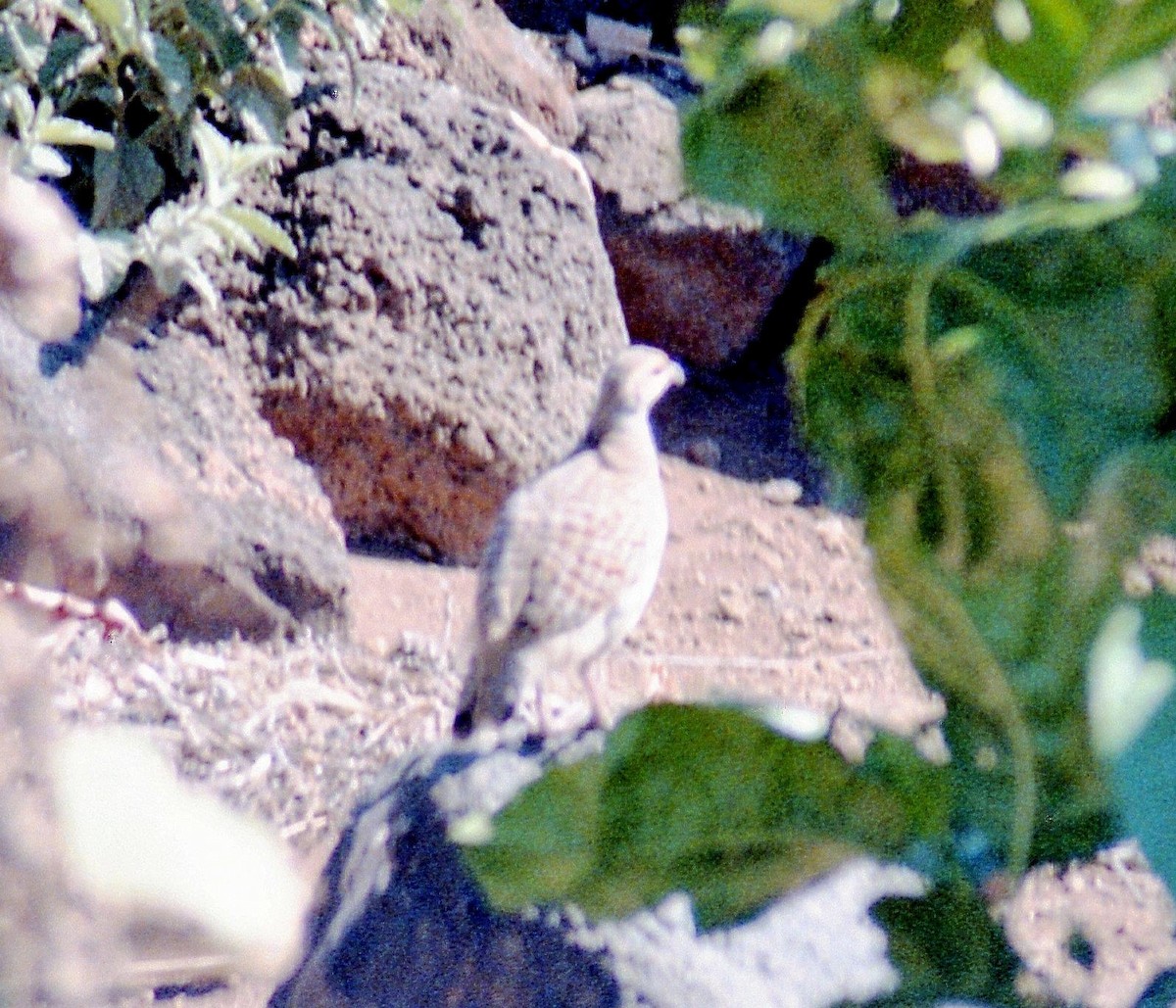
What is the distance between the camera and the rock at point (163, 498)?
301 centimetres

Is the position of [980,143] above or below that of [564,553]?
above

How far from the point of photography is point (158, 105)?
11.3ft

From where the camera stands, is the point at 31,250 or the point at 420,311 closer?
the point at 31,250

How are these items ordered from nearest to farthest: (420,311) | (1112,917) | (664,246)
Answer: (1112,917)
(420,311)
(664,246)

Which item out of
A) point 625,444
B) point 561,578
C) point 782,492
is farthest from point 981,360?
point 782,492

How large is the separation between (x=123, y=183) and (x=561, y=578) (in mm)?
1295

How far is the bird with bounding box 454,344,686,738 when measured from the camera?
10.8 ft

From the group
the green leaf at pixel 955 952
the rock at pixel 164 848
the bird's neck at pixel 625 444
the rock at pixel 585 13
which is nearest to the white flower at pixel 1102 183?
the green leaf at pixel 955 952

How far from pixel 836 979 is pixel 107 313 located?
2.64 m

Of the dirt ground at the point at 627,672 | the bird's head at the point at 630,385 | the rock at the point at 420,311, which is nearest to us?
the dirt ground at the point at 627,672

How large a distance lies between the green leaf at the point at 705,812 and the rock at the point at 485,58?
146 inches

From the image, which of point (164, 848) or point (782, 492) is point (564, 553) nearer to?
point (782, 492)

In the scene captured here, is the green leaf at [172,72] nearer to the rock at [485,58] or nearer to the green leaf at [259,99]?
the green leaf at [259,99]

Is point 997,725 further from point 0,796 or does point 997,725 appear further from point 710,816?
point 0,796
